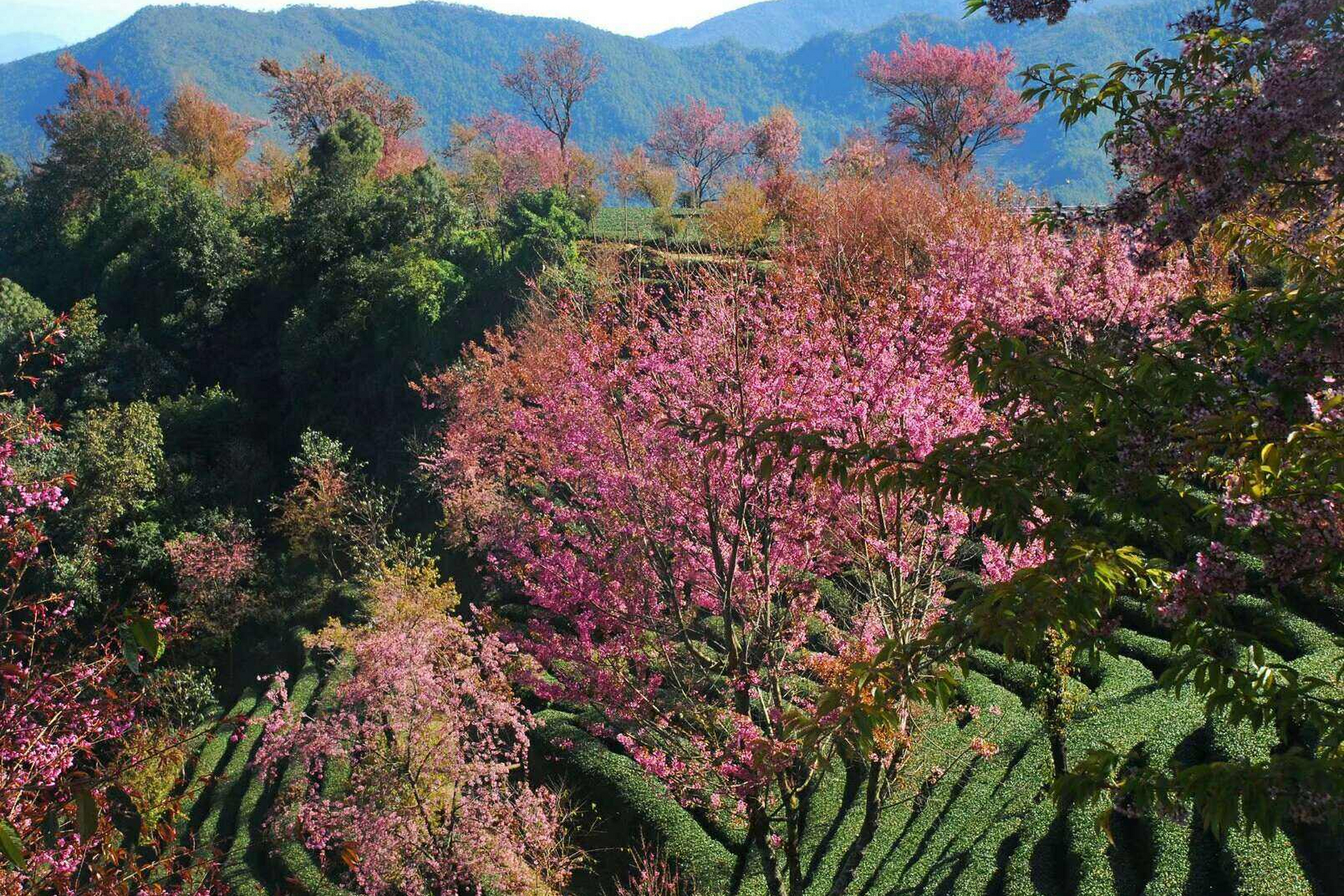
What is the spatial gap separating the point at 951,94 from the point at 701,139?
24.1m

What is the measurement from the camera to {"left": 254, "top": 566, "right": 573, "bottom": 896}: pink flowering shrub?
39.8ft

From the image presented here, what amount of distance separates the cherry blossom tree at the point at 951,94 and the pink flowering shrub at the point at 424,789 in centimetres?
3328

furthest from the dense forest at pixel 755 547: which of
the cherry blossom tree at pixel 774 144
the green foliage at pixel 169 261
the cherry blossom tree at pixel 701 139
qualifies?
the cherry blossom tree at pixel 701 139

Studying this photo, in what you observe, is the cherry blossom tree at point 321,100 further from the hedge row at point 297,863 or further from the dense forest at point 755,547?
the hedge row at point 297,863

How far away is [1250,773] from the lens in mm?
3816

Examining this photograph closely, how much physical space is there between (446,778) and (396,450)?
2210cm

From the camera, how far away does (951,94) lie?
41250 mm

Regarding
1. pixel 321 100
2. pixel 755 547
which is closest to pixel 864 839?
pixel 755 547

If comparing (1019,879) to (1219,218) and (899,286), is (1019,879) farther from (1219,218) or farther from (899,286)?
(899,286)

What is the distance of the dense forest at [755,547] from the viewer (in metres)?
4.73

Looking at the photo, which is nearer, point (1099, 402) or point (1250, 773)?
point (1250, 773)

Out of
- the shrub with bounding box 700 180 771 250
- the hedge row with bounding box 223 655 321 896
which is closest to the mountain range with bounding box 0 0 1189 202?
the shrub with bounding box 700 180 771 250

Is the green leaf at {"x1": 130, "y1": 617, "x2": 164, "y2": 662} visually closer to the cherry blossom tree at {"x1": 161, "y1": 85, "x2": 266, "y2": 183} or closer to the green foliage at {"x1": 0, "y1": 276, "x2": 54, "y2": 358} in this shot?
the green foliage at {"x1": 0, "y1": 276, "x2": 54, "y2": 358}

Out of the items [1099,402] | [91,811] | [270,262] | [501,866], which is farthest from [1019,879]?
[270,262]
